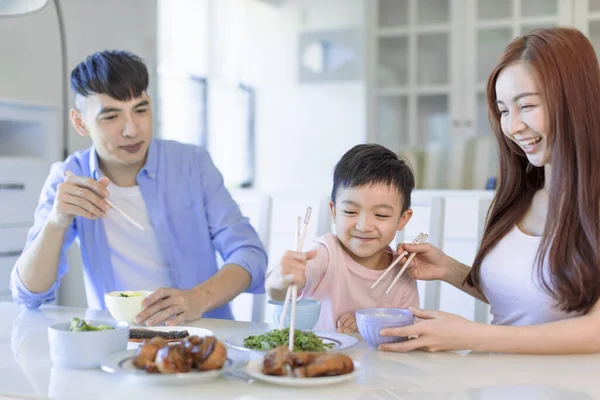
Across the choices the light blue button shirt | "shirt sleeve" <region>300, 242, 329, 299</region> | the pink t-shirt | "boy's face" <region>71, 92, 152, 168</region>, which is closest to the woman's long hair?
the pink t-shirt

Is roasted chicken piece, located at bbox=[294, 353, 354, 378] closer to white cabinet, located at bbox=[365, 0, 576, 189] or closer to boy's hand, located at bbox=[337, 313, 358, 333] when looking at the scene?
boy's hand, located at bbox=[337, 313, 358, 333]

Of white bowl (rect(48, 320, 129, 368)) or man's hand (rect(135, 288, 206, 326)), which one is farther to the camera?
man's hand (rect(135, 288, 206, 326))

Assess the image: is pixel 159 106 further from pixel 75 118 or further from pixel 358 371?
pixel 358 371

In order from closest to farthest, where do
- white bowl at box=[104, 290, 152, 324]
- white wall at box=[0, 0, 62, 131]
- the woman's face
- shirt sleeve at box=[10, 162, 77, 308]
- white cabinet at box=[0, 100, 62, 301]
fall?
1. the woman's face
2. white bowl at box=[104, 290, 152, 324]
3. shirt sleeve at box=[10, 162, 77, 308]
4. white cabinet at box=[0, 100, 62, 301]
5. white wall at box=[0, 0, 62, 131]

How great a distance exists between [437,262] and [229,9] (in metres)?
4.25

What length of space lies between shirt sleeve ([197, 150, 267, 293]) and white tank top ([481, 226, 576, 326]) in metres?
0.62

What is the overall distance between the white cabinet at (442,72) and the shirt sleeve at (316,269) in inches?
113

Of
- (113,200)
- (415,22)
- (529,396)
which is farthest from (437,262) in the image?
(415,22)

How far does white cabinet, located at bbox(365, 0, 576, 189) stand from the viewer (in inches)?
170

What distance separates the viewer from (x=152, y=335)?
1205 millimetres

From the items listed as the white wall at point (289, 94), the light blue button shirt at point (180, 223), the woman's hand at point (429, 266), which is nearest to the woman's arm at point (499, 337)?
the woman's hand at point (429, 266)

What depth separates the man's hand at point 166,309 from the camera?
55.1 inches

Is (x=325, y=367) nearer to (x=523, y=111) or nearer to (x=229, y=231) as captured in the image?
(x=523, y=111)

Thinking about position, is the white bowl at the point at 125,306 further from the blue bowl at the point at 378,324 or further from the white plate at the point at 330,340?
the blue bowl at the point at 378,324
